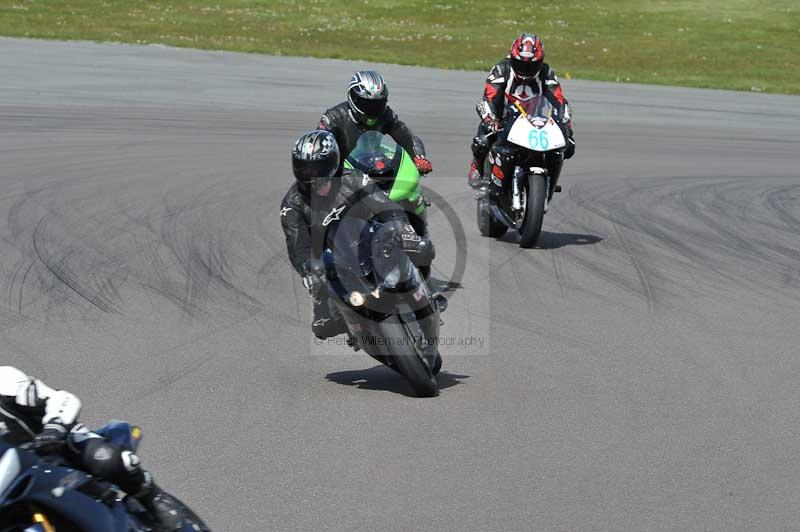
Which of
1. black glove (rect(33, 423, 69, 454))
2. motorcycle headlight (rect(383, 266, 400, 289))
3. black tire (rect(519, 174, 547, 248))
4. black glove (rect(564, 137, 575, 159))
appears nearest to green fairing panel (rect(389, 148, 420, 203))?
motorcycle headlight (rect(383, 266, 400, 289))

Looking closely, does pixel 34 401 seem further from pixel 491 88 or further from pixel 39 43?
pixel 39 43

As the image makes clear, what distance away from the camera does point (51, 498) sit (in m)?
3.31

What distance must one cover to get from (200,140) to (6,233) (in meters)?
6.77

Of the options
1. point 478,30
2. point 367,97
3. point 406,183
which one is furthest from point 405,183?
point 478,30

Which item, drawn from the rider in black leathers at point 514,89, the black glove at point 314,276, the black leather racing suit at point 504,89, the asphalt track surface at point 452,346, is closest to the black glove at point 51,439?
the asphalt track surface at point 452,346

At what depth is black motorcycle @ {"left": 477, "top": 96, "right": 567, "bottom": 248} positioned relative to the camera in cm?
1138

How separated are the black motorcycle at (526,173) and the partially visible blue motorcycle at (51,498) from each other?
26.4ft

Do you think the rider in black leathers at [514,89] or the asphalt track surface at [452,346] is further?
the rider in black leathers at [514,89]

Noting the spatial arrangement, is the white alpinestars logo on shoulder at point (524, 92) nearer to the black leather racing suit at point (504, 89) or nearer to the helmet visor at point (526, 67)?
the black leather racing suit at point (504, 89)

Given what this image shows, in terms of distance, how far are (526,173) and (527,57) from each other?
3.66 ft

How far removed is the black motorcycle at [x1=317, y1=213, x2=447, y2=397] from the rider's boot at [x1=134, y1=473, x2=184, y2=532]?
2.75m

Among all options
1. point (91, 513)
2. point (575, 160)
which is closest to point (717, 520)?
point (91, 513)

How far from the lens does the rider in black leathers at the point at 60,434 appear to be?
3.70 meters

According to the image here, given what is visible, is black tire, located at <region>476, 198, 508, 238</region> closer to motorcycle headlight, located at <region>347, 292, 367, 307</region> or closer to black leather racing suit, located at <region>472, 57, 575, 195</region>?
black leather racing suit, located at <region>472, 57, 575, 195</region>
